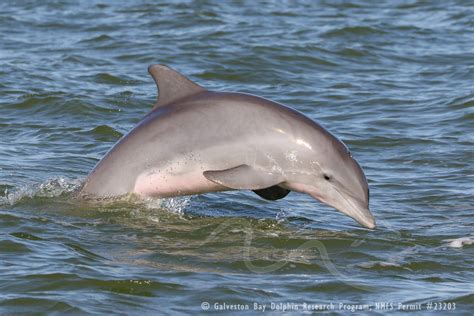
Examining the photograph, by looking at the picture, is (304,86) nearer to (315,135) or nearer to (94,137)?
(94,137)

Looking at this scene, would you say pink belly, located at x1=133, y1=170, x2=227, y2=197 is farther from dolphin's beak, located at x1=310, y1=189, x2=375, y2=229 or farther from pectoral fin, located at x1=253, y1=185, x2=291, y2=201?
dolphin's beak, located at x1=310, y1=189, x2=375, y2=229

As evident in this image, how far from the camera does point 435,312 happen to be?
8602 millimetres

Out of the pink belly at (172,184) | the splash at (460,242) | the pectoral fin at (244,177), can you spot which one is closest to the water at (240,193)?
the splash at (460,242)

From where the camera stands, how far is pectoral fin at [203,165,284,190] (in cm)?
1030

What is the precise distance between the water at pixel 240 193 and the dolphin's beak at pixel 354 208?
0.79 feet

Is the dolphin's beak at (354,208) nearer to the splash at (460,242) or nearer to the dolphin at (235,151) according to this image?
the dolphin at (235,151)

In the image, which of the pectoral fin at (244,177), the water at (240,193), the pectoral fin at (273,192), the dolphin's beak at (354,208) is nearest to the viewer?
the water at (240,193)

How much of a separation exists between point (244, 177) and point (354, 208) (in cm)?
103

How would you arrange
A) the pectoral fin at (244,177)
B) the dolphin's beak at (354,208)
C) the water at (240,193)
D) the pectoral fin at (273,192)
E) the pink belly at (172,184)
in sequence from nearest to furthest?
the water at (240,193) → the pectoral fin at (244,177) → the dolphin's beak at (354,208) → the pink belly at (172,184) → the pectoral fin at (273,192)

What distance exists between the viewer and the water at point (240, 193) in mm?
9109

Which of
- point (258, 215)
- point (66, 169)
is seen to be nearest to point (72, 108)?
point (66, 169)

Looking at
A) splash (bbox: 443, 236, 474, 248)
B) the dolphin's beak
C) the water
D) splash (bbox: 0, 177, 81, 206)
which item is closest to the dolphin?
the dolphin's beak

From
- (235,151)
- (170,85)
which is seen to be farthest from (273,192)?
(170,85)

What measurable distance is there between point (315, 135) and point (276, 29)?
13.0 m
